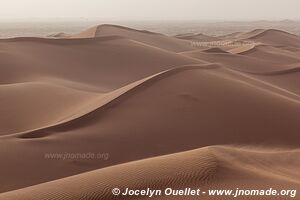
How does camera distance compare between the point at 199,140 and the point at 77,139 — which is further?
the point at 199,140

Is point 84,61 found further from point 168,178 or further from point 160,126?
point 168,178

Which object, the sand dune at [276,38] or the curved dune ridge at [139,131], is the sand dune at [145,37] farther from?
the curved dune ridge at [139,131]

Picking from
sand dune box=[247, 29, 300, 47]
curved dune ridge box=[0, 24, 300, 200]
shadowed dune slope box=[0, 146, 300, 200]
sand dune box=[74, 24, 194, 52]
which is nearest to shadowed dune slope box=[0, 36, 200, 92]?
curved dune ridge box=[0, 24, 300, 200]

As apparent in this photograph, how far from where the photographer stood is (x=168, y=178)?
2.54 meters

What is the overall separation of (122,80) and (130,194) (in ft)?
18.1

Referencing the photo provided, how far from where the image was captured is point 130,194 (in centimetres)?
243

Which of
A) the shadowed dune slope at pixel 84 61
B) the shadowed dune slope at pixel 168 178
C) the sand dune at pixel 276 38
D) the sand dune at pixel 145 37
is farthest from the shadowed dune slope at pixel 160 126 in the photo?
the sand dune at pixel 276 38

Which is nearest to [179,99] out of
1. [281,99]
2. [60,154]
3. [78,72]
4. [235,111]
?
[235,111]

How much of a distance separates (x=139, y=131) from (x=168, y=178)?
1.96 meters

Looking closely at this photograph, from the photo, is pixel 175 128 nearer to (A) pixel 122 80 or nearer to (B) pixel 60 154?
(B) pixel 60 154

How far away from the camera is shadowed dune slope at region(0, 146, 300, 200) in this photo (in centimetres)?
245

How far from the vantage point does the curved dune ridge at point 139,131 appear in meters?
2.61

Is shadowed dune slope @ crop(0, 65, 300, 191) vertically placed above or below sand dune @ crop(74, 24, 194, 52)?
above

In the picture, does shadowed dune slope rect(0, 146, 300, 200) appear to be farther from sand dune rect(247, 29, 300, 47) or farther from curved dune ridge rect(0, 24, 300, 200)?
sand dune rect(247, 29, 300, 47)
